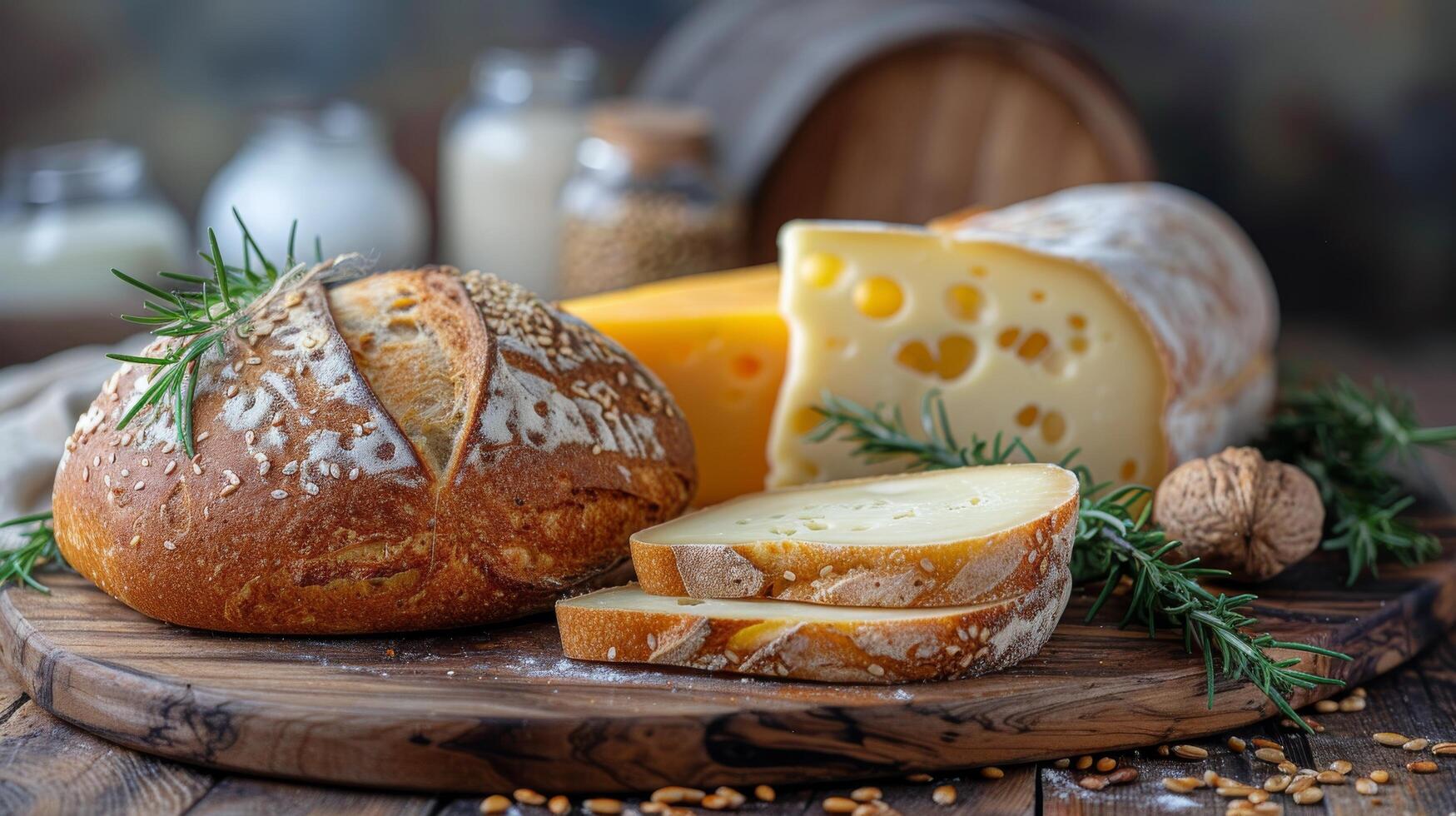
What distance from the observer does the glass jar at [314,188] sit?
10.6 feet

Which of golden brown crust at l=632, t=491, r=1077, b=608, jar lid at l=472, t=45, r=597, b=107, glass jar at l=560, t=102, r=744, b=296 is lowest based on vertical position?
golden brown crust at l=632, t=491, r=1077, b=608

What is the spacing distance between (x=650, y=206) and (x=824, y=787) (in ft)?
6.22

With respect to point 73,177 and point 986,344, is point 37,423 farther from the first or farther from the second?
point 986,344

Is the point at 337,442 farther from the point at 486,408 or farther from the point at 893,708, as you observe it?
the point at 893,708

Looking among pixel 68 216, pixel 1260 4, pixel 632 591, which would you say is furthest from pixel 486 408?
pixel 1260 4

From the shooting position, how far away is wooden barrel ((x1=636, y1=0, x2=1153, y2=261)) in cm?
313

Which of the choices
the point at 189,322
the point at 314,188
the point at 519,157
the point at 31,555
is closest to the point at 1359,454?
the point at 189,322

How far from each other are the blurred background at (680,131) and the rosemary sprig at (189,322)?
4.48 ft

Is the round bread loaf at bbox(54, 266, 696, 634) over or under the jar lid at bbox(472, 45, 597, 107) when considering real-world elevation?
under

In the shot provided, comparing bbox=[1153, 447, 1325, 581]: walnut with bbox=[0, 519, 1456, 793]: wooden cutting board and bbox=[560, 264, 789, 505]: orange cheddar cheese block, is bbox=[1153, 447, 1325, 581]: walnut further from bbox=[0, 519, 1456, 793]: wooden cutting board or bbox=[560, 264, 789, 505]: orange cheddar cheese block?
bbox=[560, 264, 789, 505]: orange cheddar cheese block

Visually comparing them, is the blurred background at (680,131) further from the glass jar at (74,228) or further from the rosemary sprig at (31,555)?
the rosemary sprig at (31,555)

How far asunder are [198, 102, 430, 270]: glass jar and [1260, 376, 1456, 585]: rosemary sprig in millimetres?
2044

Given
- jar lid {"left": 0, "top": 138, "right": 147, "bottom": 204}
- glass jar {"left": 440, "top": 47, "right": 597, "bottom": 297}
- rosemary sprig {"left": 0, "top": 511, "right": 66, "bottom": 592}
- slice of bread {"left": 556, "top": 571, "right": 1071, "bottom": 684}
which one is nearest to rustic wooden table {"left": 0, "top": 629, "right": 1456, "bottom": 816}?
slice of bread {"left": 556, "top": 571, "right": 1071, "bottom": 684}

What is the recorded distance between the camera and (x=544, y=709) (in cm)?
130
